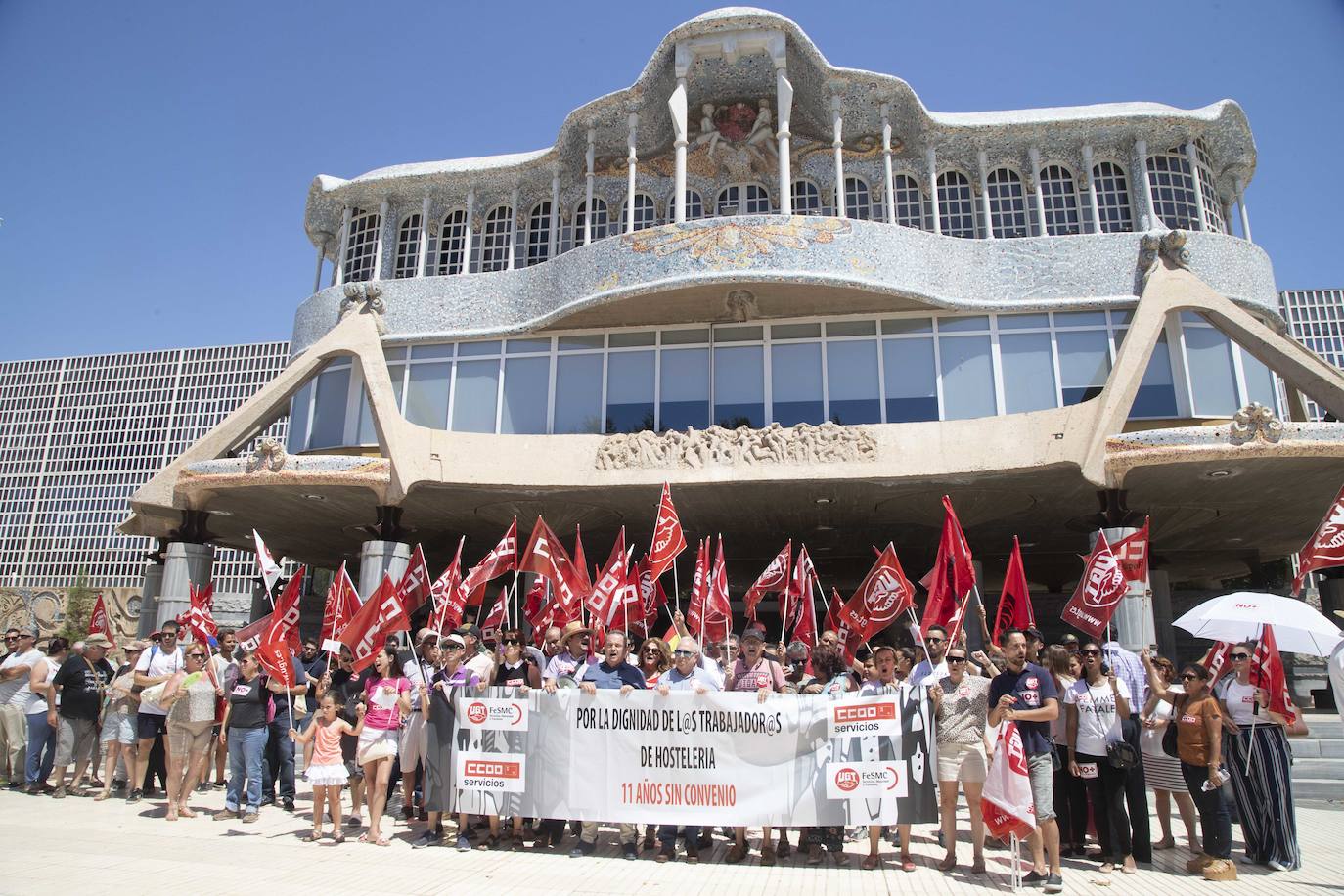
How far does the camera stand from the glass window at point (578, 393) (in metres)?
22.0

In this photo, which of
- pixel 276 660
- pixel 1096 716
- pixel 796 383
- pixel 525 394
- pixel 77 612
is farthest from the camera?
pixel 77 612

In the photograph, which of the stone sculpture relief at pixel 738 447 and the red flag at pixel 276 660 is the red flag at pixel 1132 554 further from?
the red flag at pixel 276 660

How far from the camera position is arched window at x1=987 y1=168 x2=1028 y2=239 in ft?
78.6

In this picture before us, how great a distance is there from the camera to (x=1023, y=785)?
8188 millimetres

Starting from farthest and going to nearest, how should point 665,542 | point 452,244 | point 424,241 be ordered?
point 452,244 → point 424,241 → point 665,542

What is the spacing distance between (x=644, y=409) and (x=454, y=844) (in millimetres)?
13136

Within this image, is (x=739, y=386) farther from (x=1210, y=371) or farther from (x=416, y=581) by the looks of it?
(x=1210, y=371)

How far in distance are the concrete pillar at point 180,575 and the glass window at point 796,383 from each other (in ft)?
43.9

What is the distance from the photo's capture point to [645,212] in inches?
1022

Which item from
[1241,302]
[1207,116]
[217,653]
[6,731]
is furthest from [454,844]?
[1207,116]

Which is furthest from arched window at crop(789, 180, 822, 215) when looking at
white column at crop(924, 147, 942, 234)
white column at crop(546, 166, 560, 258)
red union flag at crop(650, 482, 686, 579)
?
red union flag at crop(650, 482, 686, 579)

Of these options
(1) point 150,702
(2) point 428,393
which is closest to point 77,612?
(2) point 428,393

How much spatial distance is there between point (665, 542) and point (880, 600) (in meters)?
3.31

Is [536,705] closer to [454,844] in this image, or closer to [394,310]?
[454,844]
